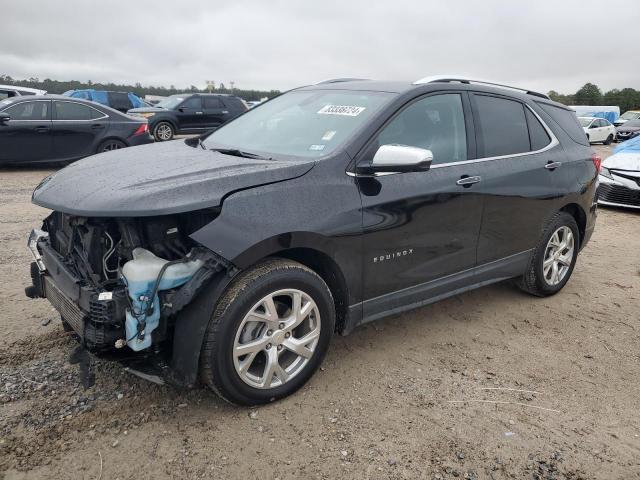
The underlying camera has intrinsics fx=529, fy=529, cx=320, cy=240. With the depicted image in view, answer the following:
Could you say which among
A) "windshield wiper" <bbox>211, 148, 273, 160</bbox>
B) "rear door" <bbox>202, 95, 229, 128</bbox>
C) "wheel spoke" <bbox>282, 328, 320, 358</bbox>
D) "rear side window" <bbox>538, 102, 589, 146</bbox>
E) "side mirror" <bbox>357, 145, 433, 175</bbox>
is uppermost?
"rear door" <bbox>202, 95, 229, 128</bbox>

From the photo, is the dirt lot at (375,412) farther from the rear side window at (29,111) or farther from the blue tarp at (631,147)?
the rear side window at (29,111)

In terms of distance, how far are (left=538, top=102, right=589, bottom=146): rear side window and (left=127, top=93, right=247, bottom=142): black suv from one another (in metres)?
12.9

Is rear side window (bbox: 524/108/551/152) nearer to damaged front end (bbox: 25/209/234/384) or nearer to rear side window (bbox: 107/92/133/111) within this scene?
damaged front end (bbox: 25/209/234/384)

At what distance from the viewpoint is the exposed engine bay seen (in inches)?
96.7

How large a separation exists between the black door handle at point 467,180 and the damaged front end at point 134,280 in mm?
1746

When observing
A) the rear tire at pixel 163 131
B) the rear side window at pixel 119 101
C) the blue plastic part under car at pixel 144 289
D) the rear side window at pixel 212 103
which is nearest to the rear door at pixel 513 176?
the blue plastic part under car at pixel 144 289

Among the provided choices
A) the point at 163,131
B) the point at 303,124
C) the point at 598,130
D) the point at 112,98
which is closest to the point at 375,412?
the point at 303,124

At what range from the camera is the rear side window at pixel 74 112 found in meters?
10.1

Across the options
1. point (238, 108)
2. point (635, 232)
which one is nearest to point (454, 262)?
point (635, 232)

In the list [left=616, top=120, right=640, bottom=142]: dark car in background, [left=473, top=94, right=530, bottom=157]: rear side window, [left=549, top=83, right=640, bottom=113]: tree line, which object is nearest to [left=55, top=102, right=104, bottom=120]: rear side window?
[left=473, top=94, right=530, bottom=157]: rear side window

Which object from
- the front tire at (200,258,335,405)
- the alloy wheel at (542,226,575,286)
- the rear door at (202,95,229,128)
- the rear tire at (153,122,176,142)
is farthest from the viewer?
the rear door at (202,95,229,128)

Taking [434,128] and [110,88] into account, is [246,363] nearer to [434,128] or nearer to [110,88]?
[434,128]

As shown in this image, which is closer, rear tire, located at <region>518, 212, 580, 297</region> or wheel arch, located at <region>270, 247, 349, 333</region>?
wheel arch, located at <region>270, 247, 349, 333</region>

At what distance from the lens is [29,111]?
983cm
